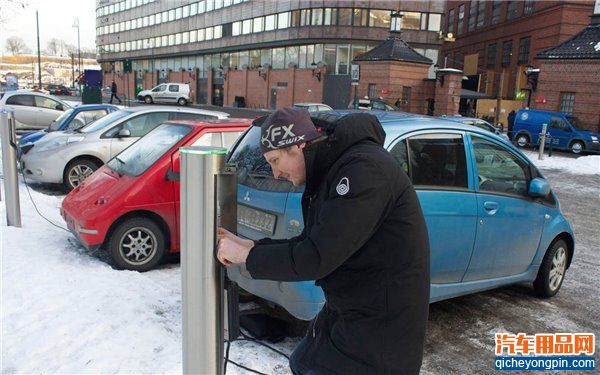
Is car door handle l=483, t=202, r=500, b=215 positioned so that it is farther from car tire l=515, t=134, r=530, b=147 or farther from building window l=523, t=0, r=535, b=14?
building window l=523, t=0, r=535, b=14

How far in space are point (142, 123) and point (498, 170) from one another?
21.7 feet

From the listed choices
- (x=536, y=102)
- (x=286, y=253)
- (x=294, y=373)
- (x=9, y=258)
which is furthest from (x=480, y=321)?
(x=536, y=102)

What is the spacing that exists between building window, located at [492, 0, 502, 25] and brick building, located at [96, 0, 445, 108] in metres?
8.59

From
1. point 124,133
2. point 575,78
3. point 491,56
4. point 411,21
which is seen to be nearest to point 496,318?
point 124,133

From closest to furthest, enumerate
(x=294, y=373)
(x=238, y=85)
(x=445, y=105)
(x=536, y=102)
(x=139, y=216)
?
(x=294, y=373) → (x=139, y=216) → (x=536, y=102) → (x=445, y=105) → (x=238, y=85)

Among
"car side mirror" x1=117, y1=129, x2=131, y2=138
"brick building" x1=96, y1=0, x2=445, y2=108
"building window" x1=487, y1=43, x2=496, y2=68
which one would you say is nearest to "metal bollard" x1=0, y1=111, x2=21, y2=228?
"car side mirror" x1=117, y1=129, x2=131, y2=138

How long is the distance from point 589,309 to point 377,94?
27221 mm

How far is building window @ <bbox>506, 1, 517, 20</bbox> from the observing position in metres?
46.3

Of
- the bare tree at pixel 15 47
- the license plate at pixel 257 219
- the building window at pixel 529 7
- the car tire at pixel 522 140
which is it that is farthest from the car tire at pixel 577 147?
the bare tree at pixel 15 47

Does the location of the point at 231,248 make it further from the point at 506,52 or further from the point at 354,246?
the point at 506,52

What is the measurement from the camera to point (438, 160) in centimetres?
416

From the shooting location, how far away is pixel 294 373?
214cm

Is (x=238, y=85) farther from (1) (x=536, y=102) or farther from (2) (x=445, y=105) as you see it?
(1) (x=536, y=102)

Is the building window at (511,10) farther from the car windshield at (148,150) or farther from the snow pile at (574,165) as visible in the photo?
the car windshield at (148,150)
